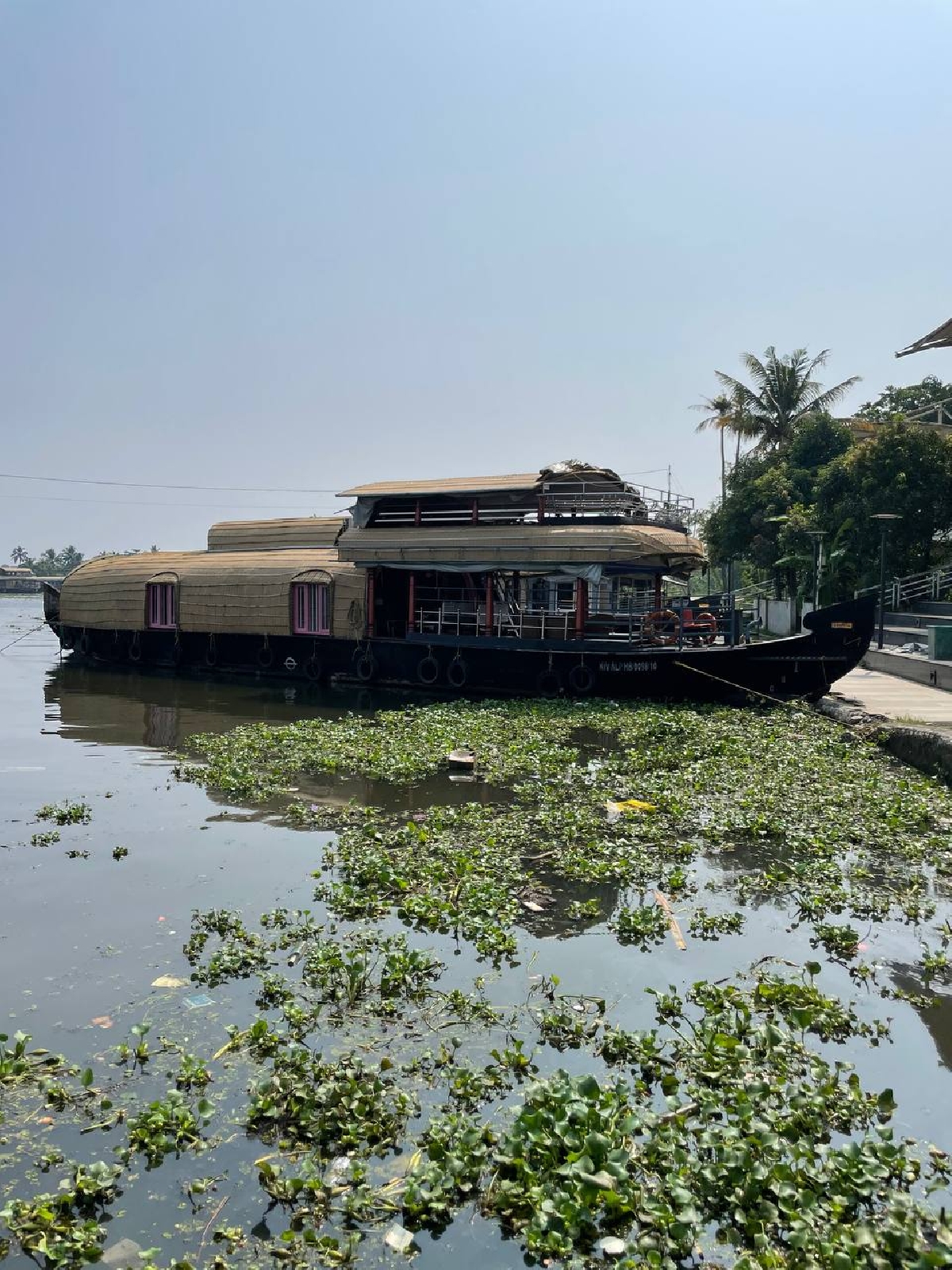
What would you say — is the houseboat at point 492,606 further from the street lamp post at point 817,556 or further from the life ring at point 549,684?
the street lamp post at point 817,556

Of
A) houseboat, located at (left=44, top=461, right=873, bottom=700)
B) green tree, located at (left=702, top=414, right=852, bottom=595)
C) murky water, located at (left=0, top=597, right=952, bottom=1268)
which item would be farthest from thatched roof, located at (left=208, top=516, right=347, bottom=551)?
green tree, located at (left=702, top=414, right=852, bottom=595)

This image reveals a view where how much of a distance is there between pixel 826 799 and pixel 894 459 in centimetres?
2274

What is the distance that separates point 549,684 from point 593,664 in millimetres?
1024

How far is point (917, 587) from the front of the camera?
2991 cm

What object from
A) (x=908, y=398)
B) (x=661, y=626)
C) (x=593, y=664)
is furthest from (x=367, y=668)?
(x=908, y=398)

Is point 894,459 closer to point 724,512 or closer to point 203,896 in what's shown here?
point 724,512

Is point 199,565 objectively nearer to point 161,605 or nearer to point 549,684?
point 161,605

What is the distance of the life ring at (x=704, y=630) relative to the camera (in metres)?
17.3

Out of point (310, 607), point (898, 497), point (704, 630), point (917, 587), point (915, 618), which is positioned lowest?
point (704, 630)

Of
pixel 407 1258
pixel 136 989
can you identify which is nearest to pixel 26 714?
pixel 136 989

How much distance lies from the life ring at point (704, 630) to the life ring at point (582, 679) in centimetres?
201

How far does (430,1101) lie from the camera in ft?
15.3

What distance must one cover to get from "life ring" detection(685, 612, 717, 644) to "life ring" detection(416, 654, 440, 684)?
5.40 metres

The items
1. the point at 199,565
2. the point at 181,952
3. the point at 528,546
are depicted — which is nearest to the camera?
the point at 181,952
